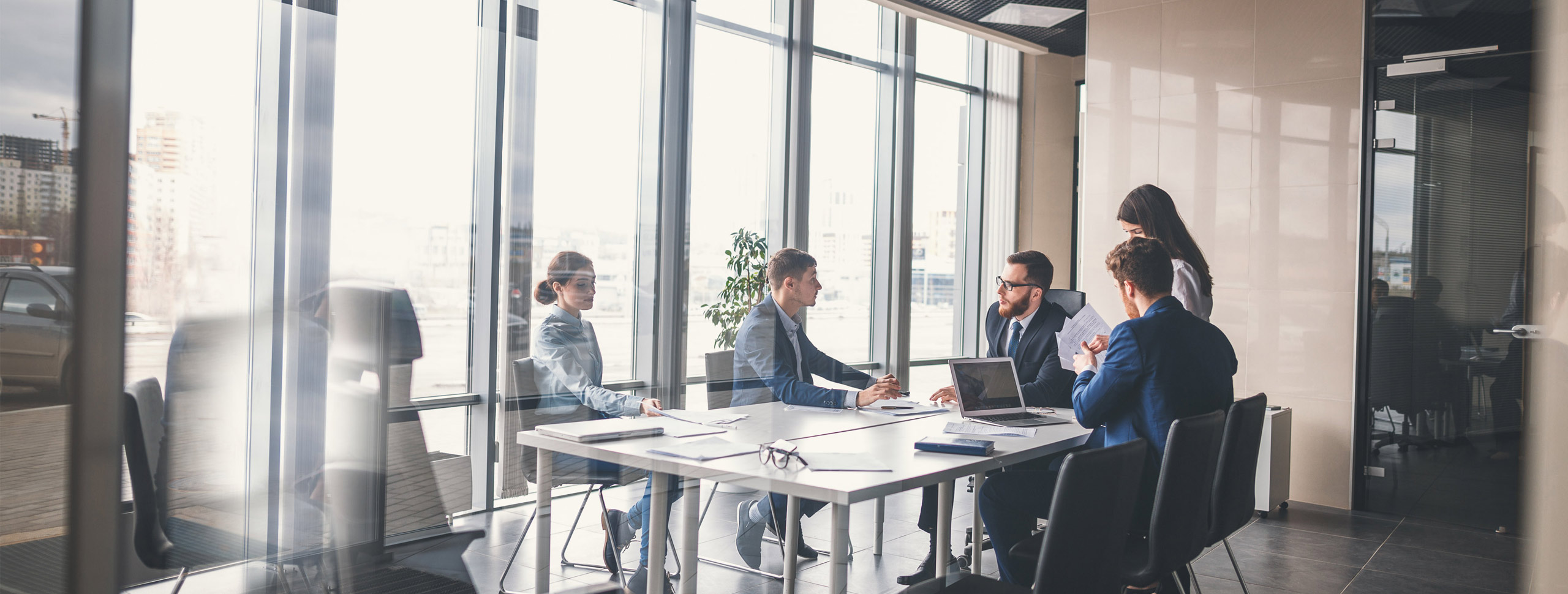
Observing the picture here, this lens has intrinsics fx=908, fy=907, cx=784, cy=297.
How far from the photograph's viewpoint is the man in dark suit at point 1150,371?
275cm

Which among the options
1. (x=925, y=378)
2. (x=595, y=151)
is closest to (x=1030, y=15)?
(x=925, y=378)

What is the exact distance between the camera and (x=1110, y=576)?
83.9 inches

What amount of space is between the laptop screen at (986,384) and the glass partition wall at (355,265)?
145cm

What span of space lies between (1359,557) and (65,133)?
4.98 metres

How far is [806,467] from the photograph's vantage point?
249 centimetres

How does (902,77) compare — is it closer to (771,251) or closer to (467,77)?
(771,251)

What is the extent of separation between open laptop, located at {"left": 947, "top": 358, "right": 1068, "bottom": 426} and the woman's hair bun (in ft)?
4.96

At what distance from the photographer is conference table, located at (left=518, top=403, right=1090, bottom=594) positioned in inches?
93.4

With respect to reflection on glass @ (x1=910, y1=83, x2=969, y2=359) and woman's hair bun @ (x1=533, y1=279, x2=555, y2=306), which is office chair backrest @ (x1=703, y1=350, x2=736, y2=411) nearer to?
woman's hair bun @ (x1=533, y1=279, x2=555, y2=306)

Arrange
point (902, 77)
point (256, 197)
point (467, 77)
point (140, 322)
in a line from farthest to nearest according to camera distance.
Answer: point (902, 77)
point (467, 77)
point (256, 197)
point (140, 322)

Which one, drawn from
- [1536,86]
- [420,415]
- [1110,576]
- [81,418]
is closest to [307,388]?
[420,415]

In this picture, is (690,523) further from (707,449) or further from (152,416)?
(152,416)

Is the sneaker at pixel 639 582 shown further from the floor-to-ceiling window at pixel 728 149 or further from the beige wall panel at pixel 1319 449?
the beige wall panel at pixel 1319 449

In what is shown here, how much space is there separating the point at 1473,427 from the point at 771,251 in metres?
3.99
